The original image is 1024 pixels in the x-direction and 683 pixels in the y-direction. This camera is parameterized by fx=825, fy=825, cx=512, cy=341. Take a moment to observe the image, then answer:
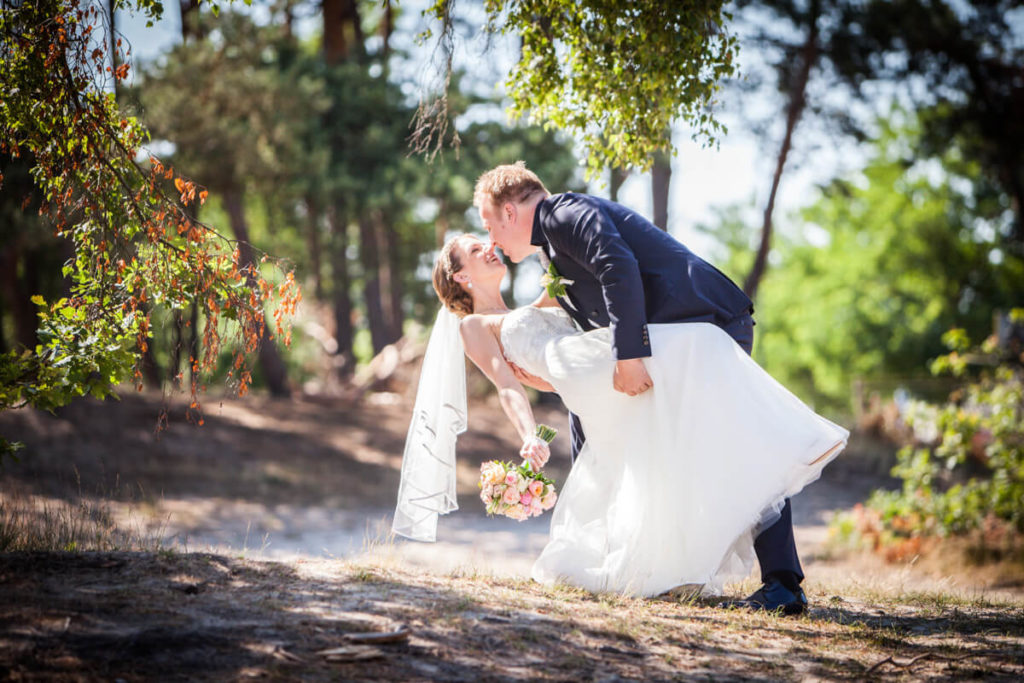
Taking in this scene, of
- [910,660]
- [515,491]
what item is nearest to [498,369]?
[515,491]

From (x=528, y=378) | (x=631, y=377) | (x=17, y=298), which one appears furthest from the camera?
(x=17, y=298)

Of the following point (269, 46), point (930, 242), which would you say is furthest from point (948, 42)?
point (930, 242)

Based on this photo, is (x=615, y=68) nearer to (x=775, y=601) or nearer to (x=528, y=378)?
(x=528, y=378)

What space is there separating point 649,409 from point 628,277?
2.38 ft

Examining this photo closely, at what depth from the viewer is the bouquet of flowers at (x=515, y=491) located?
14.0 feet

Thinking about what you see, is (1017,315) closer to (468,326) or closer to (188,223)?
(468,326)

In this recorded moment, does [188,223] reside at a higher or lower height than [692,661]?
higher

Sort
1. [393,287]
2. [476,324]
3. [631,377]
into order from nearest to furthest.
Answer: [631,377] < [476,324] < [393,287]

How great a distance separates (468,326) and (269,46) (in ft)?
40.1

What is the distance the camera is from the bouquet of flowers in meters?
4.28

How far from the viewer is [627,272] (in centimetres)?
388

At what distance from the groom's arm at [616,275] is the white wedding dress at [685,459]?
7.0 inches

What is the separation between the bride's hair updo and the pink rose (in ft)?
3.85

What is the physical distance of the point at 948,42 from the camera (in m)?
14.3
